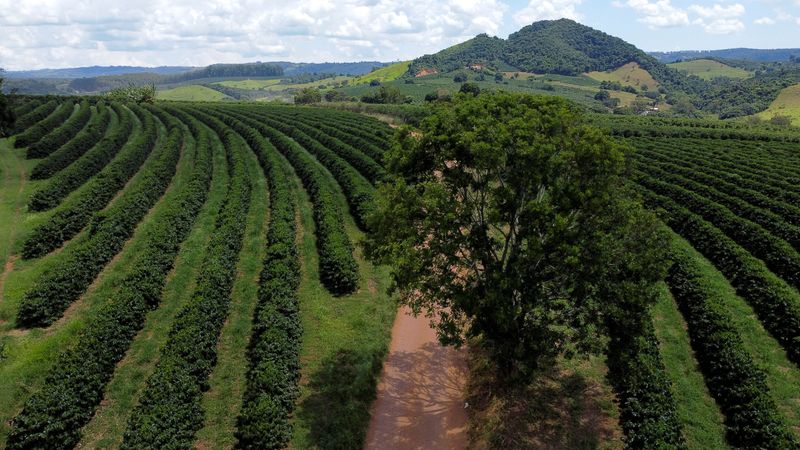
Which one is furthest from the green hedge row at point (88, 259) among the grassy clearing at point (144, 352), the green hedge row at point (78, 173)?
the green hedge row at point (78, 173)

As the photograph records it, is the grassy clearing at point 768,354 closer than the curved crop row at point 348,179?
Yes

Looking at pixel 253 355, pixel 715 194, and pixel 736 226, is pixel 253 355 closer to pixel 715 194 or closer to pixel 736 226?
pixel 736 226

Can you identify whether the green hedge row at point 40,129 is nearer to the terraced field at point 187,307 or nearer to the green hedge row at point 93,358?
the terraced field at point 187,307

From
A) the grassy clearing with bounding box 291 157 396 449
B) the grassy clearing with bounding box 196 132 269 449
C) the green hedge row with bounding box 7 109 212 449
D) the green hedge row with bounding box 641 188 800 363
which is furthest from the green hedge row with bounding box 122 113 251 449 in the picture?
the green hedge row with bounding box 641 188 800 363

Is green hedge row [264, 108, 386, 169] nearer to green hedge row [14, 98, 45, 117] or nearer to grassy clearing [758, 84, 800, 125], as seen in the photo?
green hedge row [14, 98, 45, 117]

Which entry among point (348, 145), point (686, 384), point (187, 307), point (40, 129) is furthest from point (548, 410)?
point (40, 129)

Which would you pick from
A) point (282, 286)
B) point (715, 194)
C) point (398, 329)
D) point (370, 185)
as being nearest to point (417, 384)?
point (398, 329)
